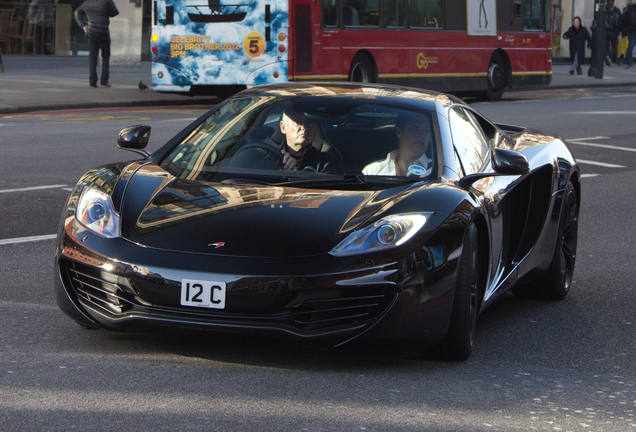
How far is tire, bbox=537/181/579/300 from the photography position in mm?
5809

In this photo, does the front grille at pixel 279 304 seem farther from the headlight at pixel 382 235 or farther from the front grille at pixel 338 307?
the headlight at pixel 382 235

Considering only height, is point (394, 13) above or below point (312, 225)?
above

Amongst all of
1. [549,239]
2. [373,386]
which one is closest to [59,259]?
[373,386]

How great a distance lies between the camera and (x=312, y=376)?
405 centimetres

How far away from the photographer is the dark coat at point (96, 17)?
69.4 ft

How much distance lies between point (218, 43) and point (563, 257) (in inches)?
545

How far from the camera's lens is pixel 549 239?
563 centimetres

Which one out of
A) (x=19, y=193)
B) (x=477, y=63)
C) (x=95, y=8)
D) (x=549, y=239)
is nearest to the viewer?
(x=549, y=239)

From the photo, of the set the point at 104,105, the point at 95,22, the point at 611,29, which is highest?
the point at 611,29

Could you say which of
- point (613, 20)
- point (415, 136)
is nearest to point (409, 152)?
point (415, 136)

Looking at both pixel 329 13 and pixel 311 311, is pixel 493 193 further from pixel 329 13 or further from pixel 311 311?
pixel 329 13

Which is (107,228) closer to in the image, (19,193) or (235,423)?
(235,423)

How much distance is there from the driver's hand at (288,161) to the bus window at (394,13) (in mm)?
15914

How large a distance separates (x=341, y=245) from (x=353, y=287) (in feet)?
0.62
